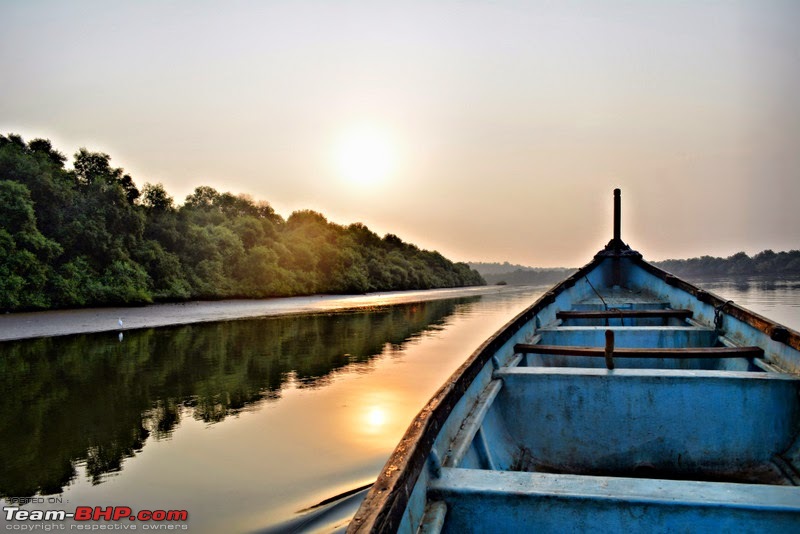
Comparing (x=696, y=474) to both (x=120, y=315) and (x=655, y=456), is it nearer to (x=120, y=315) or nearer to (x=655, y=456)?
(x=655, y=456)

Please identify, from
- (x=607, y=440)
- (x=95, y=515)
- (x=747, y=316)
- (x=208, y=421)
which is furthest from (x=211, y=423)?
(x=747, y=316)

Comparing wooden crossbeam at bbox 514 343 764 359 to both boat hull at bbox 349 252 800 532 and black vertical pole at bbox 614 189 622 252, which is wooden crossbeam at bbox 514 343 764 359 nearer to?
boat hull at bbox 349 252 800 532

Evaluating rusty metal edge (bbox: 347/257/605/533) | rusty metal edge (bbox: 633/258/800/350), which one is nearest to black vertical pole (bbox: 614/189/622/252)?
rusty metal edge (bbox: 633/258/800/350)

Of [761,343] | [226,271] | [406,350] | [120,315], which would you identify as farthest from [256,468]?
[226,271]

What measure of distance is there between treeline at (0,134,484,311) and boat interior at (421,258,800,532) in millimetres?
28026

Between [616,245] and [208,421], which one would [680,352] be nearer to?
[208,421]

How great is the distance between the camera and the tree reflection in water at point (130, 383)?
633cm

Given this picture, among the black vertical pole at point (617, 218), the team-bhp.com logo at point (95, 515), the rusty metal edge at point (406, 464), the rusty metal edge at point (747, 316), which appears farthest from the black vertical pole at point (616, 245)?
the team-bhp.com logo at point (95, 515)

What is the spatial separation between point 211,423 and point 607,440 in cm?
611

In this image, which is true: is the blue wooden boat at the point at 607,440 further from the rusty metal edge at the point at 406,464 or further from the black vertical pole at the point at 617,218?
the black vertical pole at the point at 617,218

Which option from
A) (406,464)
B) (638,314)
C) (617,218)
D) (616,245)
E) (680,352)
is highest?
(617,218)

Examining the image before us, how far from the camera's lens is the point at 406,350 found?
49.3 ft

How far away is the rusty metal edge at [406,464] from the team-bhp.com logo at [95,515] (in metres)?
3.27

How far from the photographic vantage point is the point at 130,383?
1043 centimetres
